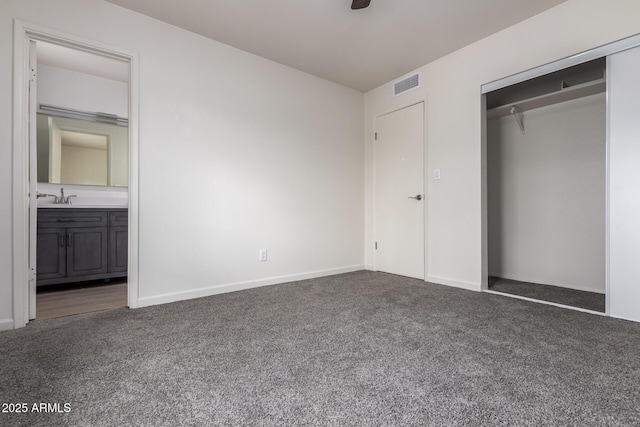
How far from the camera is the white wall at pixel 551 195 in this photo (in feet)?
9.83

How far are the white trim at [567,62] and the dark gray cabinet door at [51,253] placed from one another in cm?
470

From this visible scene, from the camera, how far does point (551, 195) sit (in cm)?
328

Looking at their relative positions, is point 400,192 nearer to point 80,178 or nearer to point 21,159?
point 21,159

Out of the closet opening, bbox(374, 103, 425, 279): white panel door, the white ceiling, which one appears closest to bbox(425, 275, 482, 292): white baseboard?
bbox(374, 103, 425, 279): white panel door

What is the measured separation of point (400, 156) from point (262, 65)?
1940mm

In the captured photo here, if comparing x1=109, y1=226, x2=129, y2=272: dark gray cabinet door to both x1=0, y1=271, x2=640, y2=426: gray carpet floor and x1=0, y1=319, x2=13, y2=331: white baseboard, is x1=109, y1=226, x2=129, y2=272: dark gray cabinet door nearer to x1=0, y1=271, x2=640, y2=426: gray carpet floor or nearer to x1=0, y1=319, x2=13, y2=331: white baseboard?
x1=0, y1=271, x2=640, y2=426: gray carpet floor

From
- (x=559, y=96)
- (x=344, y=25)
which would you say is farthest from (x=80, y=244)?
(x=559, y=96)

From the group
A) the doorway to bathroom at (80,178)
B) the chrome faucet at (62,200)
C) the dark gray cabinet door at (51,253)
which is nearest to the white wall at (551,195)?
the doorway to bathroom at (80,178)

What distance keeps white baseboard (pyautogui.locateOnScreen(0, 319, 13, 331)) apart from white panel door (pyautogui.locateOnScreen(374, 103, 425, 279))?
11.7ft

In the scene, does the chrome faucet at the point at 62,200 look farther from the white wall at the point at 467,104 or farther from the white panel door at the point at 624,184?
the white panel door at the point at 624,184

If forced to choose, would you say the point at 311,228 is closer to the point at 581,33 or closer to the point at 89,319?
the point at 89,319

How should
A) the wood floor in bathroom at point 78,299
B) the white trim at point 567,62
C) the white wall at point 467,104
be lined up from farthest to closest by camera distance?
the wood floor in bathroom at point 78,299 → the white wall at point 467,104 → the white trim at point 567,62

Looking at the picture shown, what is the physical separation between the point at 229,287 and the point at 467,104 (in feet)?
10.0

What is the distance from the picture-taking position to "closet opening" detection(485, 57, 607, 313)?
9.70 ft
